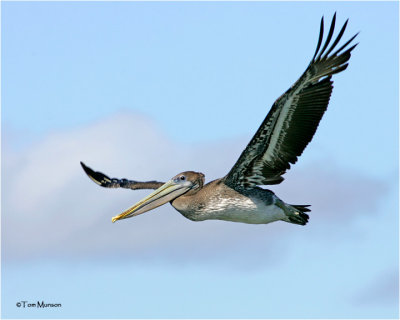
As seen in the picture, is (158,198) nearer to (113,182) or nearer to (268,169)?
(268,169)

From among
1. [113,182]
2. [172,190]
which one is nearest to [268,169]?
[172,190]

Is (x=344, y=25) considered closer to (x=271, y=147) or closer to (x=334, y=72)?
(x=334, y=72)

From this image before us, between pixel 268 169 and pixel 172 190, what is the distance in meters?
2.04

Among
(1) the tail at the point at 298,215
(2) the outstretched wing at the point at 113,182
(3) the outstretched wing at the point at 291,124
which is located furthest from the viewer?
(2) the outstretched wing at the point at 113,182

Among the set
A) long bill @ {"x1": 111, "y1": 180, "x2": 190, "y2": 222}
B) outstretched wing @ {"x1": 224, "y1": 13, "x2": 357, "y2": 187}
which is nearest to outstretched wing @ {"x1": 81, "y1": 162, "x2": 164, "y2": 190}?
long bill @ {"x1": 111, "y1": 180, "x2": 190, "y2": 222}

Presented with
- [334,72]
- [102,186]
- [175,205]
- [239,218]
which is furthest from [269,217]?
[102,186]

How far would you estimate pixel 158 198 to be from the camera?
733 inches

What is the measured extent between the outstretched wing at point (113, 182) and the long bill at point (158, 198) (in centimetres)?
169

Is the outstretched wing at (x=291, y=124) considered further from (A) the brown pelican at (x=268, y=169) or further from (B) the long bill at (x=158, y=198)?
(B) the long bill at (x=158, y=198)

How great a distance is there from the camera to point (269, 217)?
58.5 ft

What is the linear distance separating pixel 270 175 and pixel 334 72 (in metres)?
2.34

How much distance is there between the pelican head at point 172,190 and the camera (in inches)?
Answer: 727

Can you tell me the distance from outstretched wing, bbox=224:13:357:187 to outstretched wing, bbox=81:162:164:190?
131 inches

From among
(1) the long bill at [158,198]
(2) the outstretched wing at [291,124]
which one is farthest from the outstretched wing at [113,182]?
(2) the outstretched wing at [291,124]
